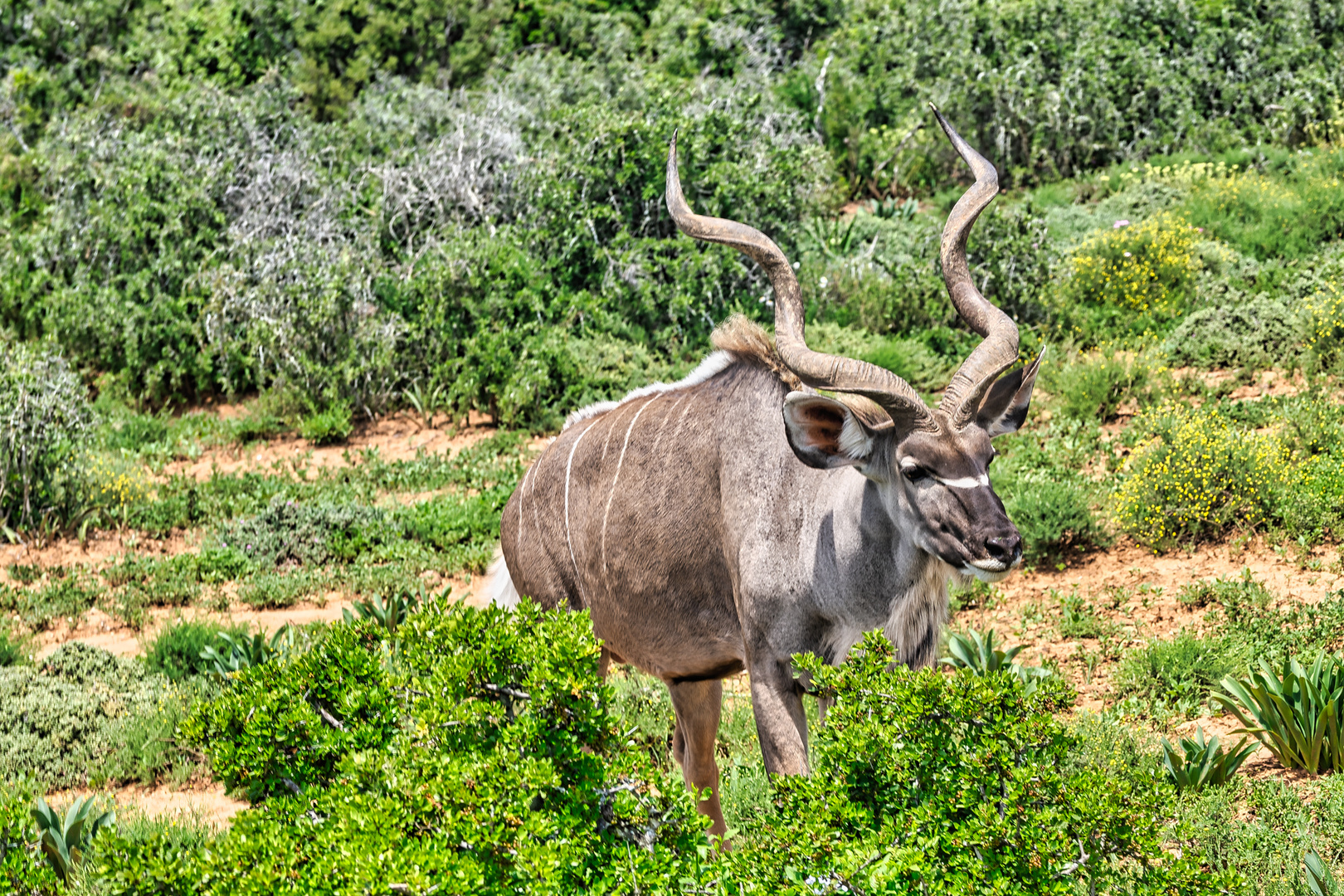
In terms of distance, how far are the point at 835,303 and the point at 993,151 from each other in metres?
5.10

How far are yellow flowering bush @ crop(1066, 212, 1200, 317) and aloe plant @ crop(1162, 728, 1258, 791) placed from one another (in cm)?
666

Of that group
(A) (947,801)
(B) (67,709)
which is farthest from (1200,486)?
(B) (67,709)

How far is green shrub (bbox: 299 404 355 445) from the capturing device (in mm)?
11070

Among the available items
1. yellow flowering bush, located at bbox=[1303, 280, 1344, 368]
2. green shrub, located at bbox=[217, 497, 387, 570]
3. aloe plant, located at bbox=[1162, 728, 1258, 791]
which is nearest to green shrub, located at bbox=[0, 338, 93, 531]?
green shrub, located at bbox=[217, 497, 387, 570]

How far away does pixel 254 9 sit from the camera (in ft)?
64.5

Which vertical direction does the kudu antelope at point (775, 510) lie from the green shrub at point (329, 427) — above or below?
above

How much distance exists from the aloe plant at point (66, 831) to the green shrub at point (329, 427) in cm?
626

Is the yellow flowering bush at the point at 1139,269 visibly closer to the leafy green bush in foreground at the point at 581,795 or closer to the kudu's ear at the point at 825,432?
the kudu's ear at the point at 825,432

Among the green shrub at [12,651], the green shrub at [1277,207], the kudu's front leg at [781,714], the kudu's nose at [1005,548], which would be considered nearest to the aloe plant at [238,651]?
the green shrub at [12,651]

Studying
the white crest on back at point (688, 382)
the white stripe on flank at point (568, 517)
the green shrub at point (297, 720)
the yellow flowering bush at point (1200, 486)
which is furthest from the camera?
the yellow flowering bush at point (1200, 486)

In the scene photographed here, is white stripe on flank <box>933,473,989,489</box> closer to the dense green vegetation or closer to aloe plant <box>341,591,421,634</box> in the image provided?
the dense green vegetation

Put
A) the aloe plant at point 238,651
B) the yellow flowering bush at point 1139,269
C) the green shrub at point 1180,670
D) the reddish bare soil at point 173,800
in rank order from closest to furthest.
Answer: the reddish bare soil at point 173,800, the green shrub at point 1180,670, the aloe plant at point 238,651, the yellow flowering bush at point 1139,269

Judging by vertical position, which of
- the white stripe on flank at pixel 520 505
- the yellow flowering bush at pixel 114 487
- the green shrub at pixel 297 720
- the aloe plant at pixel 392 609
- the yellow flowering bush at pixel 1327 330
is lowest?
the yellow flowering bush at pixel 114 487

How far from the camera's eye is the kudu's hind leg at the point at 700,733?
4777 millimetres
